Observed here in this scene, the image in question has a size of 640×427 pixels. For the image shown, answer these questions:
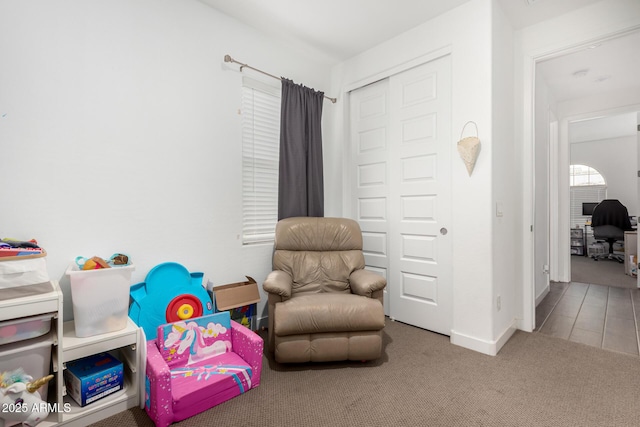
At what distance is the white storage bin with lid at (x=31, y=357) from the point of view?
134cm

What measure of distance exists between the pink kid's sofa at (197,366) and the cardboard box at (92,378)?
176 millimetres

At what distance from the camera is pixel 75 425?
1498mm

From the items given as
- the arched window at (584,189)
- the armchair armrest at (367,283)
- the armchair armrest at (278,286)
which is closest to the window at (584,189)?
the arched window at (584,189)

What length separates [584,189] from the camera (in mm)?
7672

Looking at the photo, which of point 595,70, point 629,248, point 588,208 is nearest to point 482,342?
point 595,70

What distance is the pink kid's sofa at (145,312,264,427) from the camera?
1.53 metres

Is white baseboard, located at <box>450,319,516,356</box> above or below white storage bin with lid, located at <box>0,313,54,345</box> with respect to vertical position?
below

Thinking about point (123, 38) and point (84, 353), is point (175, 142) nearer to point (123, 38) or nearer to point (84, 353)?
point (123, 38)

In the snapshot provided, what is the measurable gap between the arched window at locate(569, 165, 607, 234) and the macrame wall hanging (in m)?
7.17

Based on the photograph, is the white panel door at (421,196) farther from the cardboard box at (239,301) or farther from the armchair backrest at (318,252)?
the cardboard box at (239,301)

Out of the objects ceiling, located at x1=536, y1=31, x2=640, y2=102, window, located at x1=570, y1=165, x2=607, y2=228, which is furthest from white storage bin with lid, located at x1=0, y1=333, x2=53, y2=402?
window, located at x1=570, y1=165, x2=607, y2=228

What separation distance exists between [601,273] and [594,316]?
8.69ft

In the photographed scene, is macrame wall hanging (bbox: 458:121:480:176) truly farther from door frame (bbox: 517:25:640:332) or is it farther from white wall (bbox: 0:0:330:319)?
white wall (bbox: 0:0:330:319)

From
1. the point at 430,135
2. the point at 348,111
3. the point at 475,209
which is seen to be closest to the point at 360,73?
the point at 348,111
